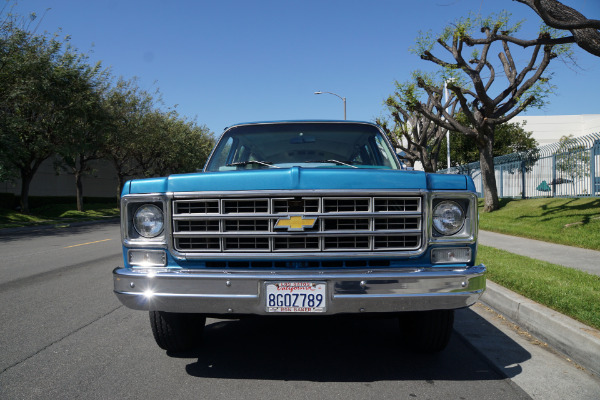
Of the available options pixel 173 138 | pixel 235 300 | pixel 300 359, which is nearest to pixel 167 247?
pixel 235 300

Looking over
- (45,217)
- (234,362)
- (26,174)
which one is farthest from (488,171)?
(26,174)

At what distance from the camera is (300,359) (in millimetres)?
3953

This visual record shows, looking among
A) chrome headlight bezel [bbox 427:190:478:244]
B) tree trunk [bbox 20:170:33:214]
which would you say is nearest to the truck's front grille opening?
chrome headlight bezel [bbox 427:190:478:244]

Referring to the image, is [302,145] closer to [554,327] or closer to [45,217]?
[554,327]

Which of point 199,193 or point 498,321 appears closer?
point 199,193

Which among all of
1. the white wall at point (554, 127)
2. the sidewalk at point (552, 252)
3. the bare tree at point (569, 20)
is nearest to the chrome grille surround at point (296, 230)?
the sidewalk at point (552, 252)

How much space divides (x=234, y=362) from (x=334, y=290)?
1248 mm

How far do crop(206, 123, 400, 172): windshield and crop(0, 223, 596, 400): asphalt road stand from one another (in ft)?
5.37

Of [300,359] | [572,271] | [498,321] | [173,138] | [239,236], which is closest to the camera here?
[239,236]

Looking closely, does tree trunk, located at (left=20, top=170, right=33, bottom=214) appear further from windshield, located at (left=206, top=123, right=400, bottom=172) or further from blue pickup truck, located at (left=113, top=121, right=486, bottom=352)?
blue pickup truck, located at (left=113, top=121, right=486, bottom=352)

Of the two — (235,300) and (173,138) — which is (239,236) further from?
(173,138)

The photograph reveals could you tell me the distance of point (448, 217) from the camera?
3498 mm

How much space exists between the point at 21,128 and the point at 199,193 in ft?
73.4

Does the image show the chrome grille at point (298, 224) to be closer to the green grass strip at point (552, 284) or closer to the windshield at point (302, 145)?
the windshield at point (302, 145)
